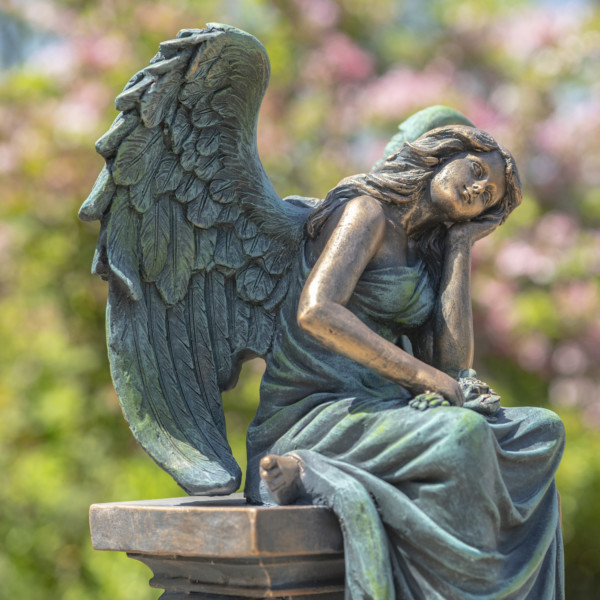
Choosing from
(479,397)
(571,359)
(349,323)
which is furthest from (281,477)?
(571,359)

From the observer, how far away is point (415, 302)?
7.68ft

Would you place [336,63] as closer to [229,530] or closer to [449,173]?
[449,173]

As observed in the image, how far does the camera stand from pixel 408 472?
1979 mm

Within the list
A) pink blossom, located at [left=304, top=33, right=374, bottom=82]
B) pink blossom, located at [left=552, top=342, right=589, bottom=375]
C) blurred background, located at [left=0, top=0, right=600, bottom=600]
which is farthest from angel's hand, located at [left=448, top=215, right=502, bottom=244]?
pink blossom, located at [left=304, top=33, right=374, bottom=82]

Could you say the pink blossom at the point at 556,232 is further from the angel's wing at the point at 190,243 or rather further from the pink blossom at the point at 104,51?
the angel's wing at the point at 190,243

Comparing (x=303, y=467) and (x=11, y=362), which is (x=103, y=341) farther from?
(x=303, y=467)

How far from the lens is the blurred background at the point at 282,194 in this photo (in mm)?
5090

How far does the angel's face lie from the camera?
2305mm

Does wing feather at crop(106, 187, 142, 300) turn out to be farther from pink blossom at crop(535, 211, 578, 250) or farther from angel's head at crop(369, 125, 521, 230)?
pink blossom at crop(535, 211, 578, 250)

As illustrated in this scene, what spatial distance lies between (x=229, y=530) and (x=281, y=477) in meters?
0.17

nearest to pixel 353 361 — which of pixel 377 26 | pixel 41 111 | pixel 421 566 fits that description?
pixel 421 566

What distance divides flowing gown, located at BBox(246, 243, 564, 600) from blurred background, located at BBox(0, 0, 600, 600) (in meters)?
2.54

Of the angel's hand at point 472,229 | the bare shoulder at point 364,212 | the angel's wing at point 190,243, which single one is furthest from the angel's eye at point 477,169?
the angel's wing at point 190,243

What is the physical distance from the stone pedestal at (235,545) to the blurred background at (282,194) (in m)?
2.58
